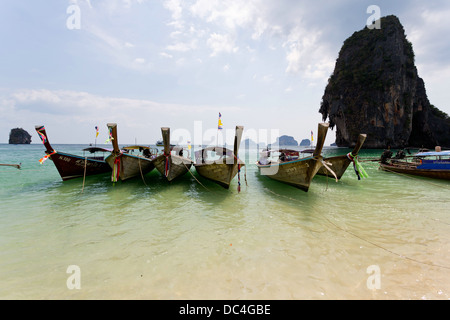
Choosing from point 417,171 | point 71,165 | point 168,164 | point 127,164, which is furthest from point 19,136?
point 417,171

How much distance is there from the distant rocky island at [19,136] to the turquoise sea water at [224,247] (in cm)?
14407

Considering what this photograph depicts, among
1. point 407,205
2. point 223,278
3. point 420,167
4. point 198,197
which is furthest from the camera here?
point 420,167

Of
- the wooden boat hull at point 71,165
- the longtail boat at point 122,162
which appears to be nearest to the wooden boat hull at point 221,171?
the longtail boat at point 122,162

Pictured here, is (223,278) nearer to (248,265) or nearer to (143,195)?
(248,265)

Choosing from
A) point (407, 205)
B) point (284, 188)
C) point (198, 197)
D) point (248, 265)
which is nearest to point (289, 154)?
point (284, 188)

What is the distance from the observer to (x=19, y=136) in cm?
10275

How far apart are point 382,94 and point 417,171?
4440 centimetres

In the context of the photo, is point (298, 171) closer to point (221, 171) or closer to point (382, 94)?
point (221, 171)

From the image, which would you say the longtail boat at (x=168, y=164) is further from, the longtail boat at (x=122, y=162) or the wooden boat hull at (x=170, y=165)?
the longtail boat at (x=122, y=162)

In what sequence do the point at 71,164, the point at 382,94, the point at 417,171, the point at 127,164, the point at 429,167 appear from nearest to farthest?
the point at 127,164
the point at 71,164
the point at 429,167
the point at 417,171
the point at 382,94

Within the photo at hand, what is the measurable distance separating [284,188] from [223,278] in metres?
8.08

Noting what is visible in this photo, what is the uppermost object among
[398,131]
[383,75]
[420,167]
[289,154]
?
[383,75]

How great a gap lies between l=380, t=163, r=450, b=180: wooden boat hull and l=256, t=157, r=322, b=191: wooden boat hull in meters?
11.2
